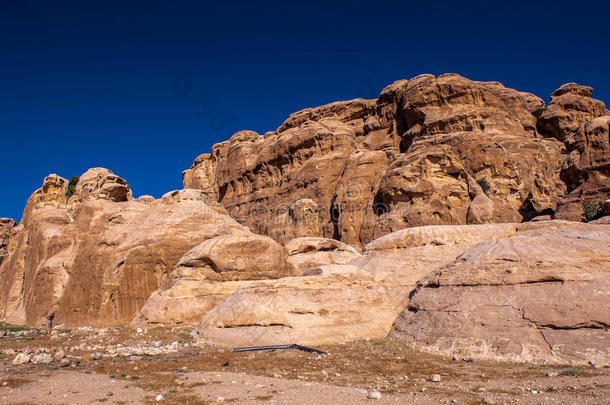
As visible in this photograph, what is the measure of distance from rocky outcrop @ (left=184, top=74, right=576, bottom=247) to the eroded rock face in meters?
15.4

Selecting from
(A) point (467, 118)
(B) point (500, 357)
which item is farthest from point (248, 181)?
(B) point (500, 357)

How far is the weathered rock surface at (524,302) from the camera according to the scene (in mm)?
7898

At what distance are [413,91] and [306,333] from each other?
45.2 m

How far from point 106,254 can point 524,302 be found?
16782 mm

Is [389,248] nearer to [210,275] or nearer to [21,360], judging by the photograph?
[210,275]

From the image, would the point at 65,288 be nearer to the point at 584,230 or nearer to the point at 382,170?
the point at 584,230

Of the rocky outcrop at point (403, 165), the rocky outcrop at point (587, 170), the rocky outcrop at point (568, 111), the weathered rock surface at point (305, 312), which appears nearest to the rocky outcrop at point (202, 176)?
the rocky outcrop at point (403, 165)

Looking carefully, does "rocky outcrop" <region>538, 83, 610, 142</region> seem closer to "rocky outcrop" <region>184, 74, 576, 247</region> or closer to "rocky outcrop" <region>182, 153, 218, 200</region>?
"rocky outcrop" <region>184, 74, 576, 247</region>

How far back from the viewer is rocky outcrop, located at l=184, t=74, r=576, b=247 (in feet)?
105

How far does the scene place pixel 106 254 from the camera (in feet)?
62.6

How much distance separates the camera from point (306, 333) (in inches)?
413

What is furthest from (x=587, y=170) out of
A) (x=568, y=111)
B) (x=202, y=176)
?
(x=202, y=176)

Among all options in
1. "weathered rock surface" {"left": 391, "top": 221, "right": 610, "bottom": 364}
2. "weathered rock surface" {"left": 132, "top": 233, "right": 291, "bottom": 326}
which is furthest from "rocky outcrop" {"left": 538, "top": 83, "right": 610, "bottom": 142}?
"weathered rock surface" {"left": 391, "top": 221, "right": 610, "bottom": 364}

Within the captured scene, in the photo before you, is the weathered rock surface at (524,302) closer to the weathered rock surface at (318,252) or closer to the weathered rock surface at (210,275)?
the weathered rock surface at (210,275)
